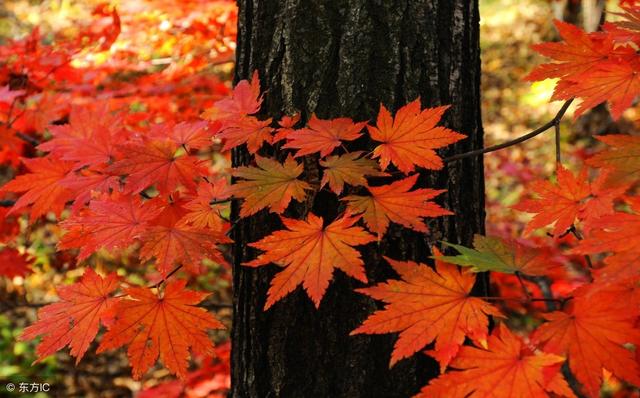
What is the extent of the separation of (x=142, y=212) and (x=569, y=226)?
1010 mm

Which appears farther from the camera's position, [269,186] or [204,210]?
[204,210]

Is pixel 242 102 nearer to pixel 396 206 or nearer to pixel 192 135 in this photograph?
pixel 192 135

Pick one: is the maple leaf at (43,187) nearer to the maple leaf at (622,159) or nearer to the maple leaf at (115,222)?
the maple leaf at (115,222)

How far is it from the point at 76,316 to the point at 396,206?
765 millimetres

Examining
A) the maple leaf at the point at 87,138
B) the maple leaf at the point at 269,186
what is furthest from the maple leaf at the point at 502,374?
the maple leaf at the point at 87,138

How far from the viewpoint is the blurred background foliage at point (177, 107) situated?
118 inches

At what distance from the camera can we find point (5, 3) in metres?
9.32

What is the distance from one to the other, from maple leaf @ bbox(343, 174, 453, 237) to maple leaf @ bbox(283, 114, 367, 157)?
0.14m

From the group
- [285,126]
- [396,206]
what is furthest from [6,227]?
[396,206]

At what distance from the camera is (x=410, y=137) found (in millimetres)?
1210

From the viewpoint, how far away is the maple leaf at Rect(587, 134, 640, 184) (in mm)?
940

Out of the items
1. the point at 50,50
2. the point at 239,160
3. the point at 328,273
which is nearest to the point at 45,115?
the point at 50,50

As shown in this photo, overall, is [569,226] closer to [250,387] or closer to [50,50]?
[250,387]

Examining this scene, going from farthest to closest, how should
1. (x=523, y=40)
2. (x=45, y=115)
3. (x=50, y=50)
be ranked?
(x=523, y=40) < (x=50, y=50) < (x=45, y=115)
